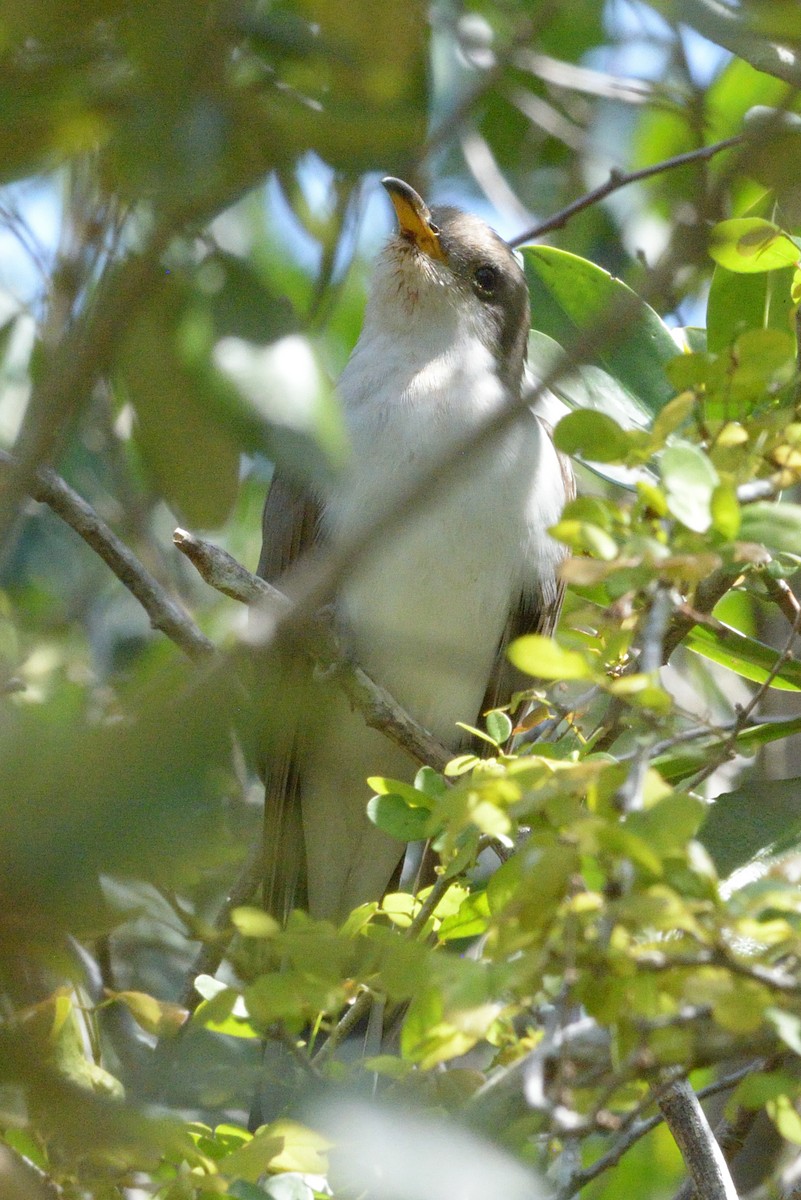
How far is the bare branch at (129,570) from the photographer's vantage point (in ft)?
9.21

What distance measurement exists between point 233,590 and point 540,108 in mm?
3376

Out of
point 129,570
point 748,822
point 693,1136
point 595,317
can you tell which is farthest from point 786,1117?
point 595,317

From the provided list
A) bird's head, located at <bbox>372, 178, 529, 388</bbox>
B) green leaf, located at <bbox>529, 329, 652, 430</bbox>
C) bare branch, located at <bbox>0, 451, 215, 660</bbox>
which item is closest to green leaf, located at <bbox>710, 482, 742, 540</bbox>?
bare branch, located at <bbox>0, 451, 215, 660</bbox>

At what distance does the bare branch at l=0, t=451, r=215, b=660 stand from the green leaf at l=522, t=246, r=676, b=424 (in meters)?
1.11

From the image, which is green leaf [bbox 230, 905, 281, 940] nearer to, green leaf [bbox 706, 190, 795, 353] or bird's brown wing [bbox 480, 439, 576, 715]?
green leaf [bbox 706, 190, 795, 353]

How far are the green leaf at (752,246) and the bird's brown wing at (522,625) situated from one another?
1.62m

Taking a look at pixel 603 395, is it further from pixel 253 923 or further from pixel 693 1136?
pixel 253 923

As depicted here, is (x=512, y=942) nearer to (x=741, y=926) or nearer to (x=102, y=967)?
(x=741, y=926)

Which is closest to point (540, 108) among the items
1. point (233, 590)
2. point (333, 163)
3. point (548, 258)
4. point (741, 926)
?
point (548, 258)

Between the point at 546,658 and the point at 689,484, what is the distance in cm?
27

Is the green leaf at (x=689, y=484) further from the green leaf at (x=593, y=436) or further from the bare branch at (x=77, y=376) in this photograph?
the bare branch at (x=77, y=376)

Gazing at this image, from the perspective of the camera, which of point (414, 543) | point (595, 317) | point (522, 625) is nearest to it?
point (595, 317)

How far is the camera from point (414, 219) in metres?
4.48

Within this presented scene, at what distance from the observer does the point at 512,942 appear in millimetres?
1390
